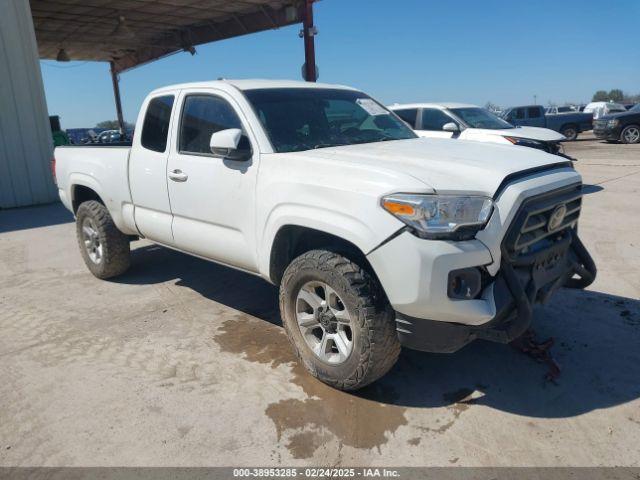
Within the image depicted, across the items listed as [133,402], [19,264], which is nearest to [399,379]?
[133,402]

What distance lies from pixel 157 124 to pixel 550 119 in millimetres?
22356

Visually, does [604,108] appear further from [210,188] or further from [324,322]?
[324,322]

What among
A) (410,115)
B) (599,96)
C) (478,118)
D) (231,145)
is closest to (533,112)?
(478,118)

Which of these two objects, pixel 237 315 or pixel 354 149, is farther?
pixel 237 315

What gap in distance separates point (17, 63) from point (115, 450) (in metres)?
10.6

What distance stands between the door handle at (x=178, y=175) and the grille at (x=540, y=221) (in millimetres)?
2501

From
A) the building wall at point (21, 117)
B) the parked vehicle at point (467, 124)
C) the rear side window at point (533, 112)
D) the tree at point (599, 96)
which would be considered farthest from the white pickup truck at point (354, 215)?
the tree at point (599, 96)

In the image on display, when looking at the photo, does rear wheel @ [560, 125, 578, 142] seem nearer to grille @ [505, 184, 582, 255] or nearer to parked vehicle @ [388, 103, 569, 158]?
parked vehicle @ [388, 103, 569, 158]

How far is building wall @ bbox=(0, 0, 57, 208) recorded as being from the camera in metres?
10.4

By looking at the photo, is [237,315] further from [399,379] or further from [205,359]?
[399,379]

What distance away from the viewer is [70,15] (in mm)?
15391

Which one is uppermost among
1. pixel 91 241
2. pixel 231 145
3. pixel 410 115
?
pixel 231 145

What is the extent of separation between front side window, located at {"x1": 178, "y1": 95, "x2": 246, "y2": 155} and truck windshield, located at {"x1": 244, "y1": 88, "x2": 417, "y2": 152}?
23 centimetres

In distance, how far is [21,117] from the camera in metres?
10.8
